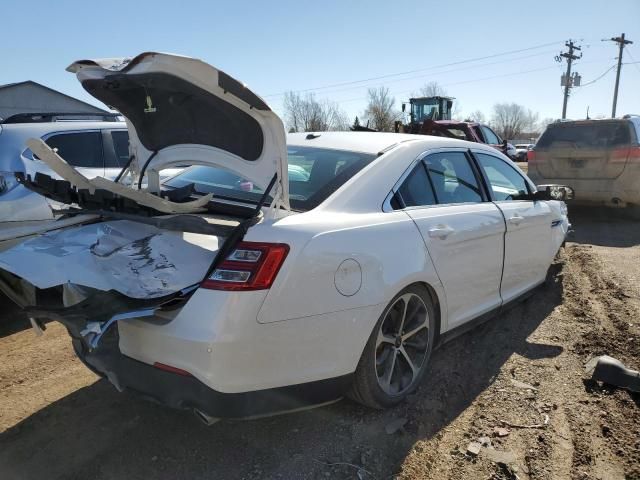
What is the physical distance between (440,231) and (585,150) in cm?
706

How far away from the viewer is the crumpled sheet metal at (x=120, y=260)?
7.60 feet

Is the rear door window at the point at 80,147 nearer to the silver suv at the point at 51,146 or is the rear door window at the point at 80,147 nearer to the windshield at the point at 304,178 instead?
the silver suv at the point at 51,146

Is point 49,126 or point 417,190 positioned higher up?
point 49,126

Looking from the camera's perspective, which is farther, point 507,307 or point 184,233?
point 507,307

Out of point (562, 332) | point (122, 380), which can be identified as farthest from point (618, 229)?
point (122, 380)

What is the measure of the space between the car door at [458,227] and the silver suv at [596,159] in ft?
19.8

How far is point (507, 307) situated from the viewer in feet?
13.5

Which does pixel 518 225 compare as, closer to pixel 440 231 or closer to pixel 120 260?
pixel 440 231

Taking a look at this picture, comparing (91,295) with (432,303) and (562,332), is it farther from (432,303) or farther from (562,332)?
(562,332)

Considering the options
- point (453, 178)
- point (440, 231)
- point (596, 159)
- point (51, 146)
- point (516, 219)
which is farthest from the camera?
point (596, 159)

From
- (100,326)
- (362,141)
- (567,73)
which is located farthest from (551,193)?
(567,73)

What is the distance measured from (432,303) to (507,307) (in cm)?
128

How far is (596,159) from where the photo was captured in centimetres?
869

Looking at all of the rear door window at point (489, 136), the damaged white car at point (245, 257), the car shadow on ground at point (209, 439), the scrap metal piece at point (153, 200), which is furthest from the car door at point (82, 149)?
the rear door window at point (489, 136)
